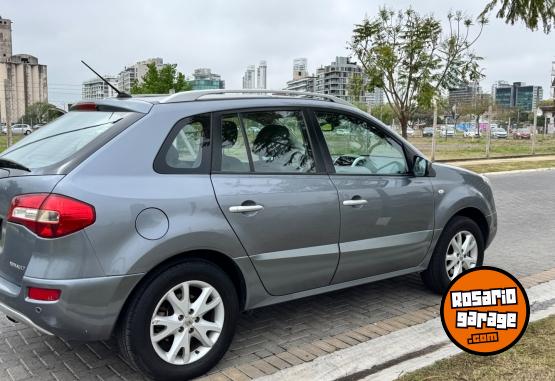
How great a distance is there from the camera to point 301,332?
166 inches

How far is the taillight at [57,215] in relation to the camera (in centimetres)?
296

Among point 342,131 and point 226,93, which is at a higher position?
point 226,93

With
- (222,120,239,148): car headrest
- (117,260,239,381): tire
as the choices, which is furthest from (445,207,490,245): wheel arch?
(117,260,239,381): tire

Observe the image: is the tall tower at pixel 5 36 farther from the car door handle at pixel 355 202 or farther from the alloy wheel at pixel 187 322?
the alloy wheel at pixel 187 322

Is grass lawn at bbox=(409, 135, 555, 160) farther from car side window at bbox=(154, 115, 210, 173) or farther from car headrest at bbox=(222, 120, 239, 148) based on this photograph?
car side window at bbox=(154, 115, 210, 173)

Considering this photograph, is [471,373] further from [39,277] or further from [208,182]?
[39,277]

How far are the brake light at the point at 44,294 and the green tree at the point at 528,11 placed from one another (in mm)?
11099

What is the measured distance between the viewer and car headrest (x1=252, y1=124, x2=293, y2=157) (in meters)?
3.82

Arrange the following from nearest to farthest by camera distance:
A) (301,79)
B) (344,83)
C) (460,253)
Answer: (460,253) < (344,83) < (301,79)

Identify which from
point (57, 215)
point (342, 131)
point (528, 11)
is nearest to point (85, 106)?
point (57, 215)

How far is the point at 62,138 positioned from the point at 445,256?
3250 millimetres

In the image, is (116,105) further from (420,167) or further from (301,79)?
(301,79)

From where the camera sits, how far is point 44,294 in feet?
9.82

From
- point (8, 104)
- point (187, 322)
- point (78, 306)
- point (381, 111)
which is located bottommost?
point (187, 322)
